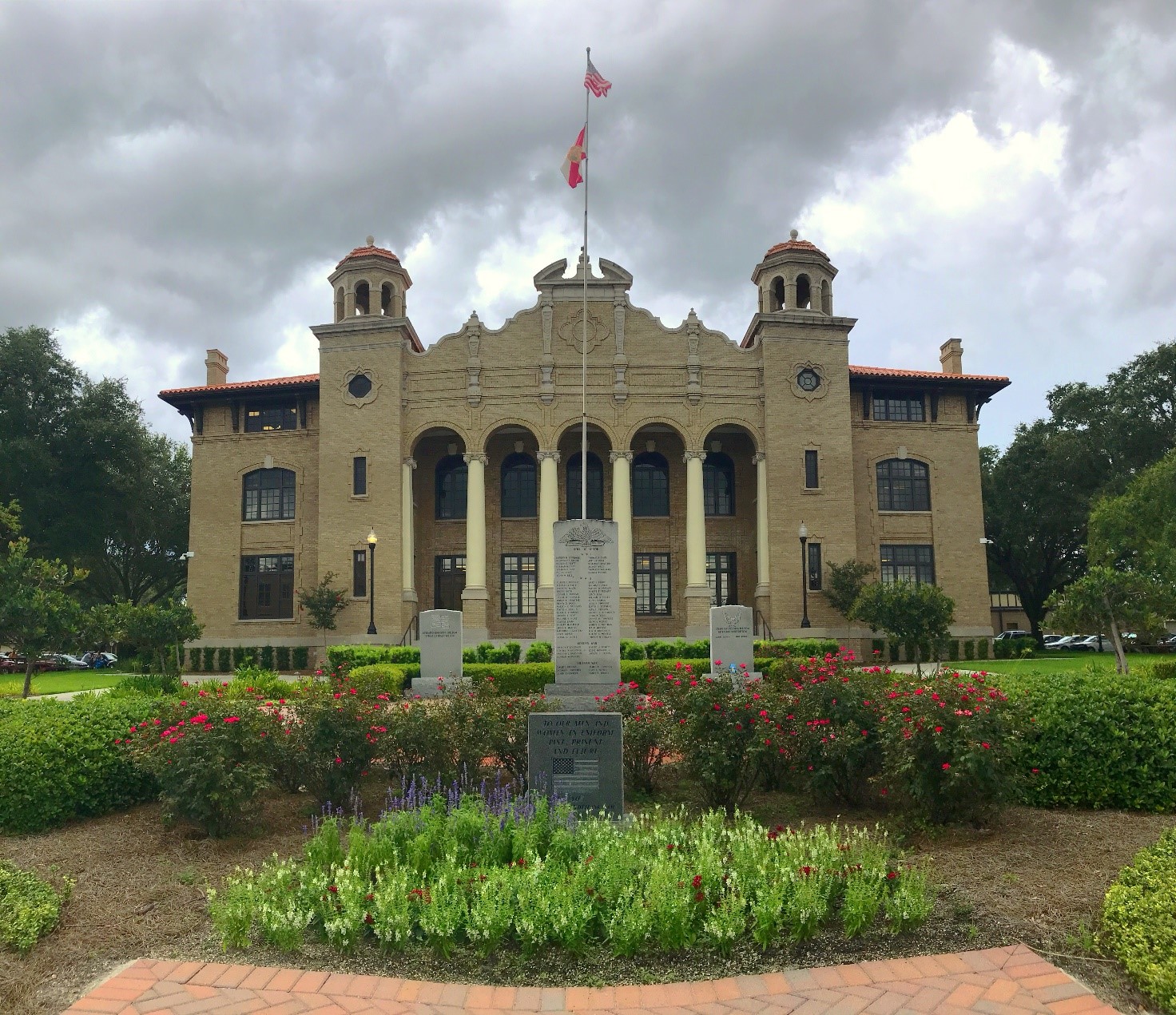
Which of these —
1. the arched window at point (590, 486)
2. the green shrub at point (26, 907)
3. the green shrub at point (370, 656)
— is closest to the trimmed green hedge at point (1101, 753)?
the green shrub at point (26, 907)

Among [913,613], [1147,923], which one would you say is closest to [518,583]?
[913,613]

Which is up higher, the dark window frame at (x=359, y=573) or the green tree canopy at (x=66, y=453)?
the green tree canopy at (x=66, y=453)

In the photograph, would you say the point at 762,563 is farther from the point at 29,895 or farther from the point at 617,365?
the point at 29,895

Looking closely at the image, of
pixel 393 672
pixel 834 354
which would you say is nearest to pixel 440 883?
pixel 393 672

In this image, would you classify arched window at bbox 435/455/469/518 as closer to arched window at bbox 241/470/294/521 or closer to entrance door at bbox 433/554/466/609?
entrance door at bbox 433/554/466/609

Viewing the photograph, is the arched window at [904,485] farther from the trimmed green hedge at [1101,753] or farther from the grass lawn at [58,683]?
the grass lawn at [58,683]

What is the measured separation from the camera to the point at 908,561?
36.0m

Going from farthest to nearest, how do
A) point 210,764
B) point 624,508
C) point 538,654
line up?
point 624,508 < point 538,654 < point 210,764

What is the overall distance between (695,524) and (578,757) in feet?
84.5

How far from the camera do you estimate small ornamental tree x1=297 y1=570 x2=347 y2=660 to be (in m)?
32.2

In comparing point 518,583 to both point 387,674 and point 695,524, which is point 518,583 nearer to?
point 695,524

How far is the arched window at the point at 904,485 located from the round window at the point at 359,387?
20890 mm

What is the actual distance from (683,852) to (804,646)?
68.2ft

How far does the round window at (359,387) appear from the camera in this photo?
114ft
